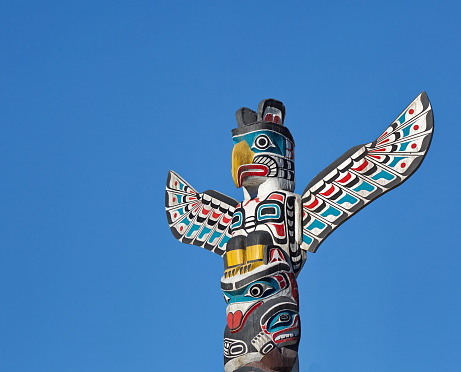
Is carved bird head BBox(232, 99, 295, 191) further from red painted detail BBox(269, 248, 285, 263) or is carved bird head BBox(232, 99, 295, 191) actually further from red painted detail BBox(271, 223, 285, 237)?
red painted detail BBox(269, 248, 285, 263)

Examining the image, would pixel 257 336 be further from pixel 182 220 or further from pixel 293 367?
pixel 182 220

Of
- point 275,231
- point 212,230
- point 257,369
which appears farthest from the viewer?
point 212,230

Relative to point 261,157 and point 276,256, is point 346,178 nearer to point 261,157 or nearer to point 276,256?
point 261,157

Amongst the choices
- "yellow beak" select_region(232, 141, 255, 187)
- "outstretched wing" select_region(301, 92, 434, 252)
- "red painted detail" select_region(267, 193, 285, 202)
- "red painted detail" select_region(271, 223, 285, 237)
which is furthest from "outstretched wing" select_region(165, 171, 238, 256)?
"outstretched wing" select_region(301, 92, 434, 252)

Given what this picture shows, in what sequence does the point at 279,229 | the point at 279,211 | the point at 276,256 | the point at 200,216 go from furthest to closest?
the point at 200,216, the point at 279,211, the point at 279,229, the point at 276,256

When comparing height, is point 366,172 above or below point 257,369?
above

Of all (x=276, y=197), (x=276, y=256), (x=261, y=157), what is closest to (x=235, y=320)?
(x=276, y=256)

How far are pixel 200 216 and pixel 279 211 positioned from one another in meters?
1.96

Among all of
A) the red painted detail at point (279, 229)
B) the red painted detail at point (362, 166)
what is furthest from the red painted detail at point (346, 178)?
the red painted detail at point (279, 229)

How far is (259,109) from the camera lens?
13.5 m

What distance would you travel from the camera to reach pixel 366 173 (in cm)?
1274

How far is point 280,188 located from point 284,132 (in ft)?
2.65

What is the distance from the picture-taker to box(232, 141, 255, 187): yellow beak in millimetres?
13250

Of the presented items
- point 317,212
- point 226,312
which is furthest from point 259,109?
point 226,312
